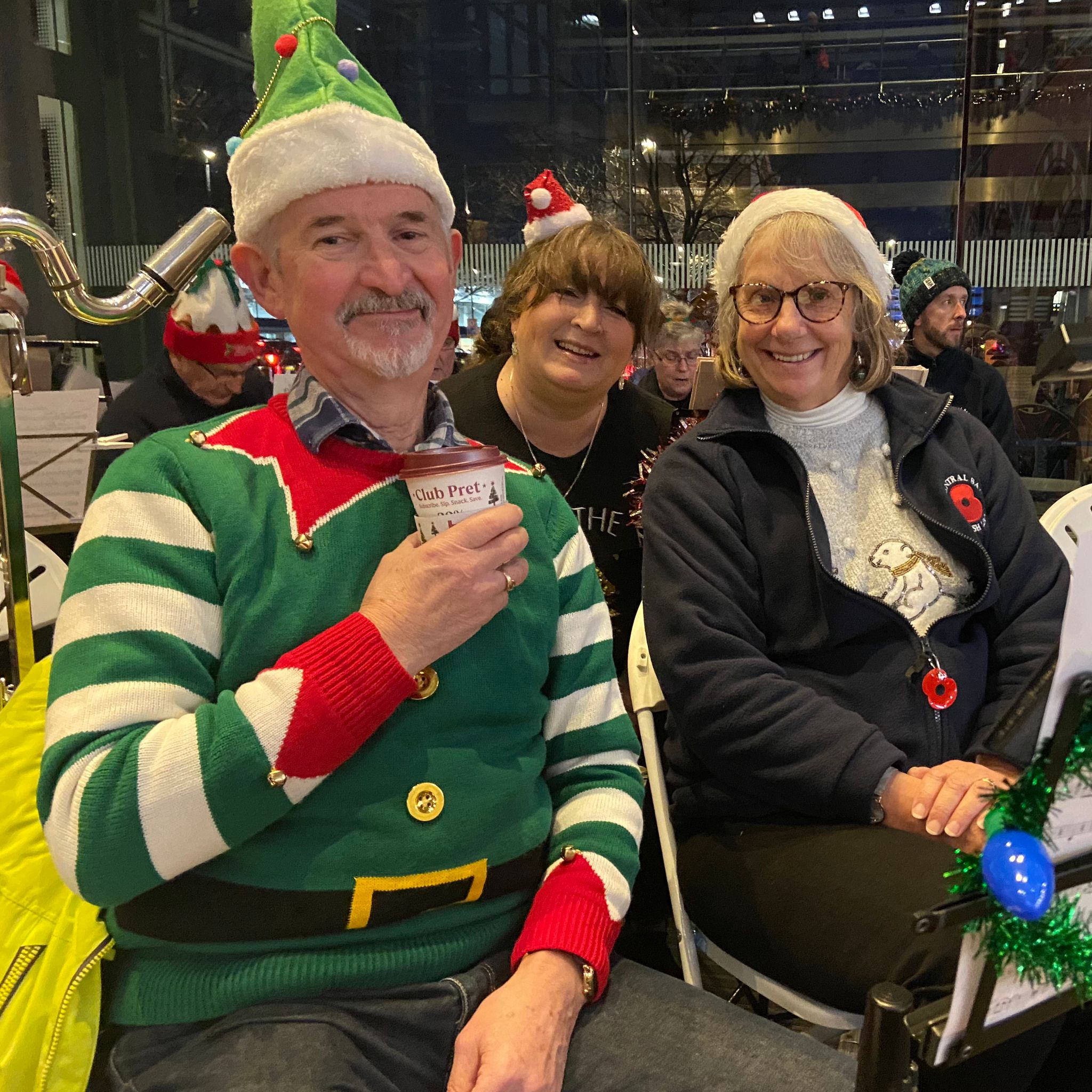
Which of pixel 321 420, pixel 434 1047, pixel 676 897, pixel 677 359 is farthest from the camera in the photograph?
pixel 677 359

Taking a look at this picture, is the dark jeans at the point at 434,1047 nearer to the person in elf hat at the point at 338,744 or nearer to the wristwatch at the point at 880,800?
the person in elf hat at the point at 338,744

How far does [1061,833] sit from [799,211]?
1.46 metres

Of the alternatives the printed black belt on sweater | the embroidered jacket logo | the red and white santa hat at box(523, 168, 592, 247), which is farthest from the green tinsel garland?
the red and white santa hat at box(523, 168, 592, 247)

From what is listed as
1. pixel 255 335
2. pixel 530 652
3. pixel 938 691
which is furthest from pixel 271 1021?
pixel 255 335

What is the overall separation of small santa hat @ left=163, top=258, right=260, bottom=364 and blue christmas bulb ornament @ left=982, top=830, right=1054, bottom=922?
144 inches

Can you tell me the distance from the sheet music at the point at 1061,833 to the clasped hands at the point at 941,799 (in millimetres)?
670

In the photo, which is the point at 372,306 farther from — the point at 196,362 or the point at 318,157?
the point at 196,362

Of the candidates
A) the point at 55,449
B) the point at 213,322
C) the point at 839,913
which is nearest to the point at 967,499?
the point at 839,913

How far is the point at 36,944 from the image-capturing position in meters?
1.09

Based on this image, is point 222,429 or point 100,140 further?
point 100,140

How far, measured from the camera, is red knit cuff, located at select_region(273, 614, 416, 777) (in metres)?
0.99

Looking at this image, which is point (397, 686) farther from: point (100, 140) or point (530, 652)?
point (100, 140)

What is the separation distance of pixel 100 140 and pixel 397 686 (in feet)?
23.3

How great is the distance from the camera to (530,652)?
122 cm
